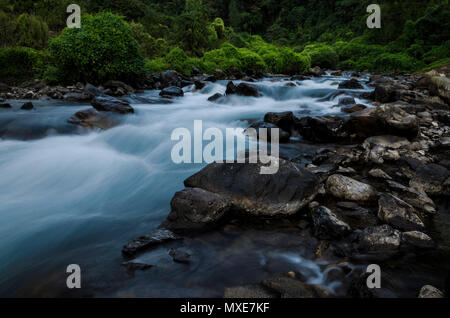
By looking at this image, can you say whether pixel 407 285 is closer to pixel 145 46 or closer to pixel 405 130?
pixel 405 130

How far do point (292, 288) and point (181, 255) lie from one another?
1039 millimetres

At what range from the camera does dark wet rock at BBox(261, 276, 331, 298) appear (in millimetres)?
2039

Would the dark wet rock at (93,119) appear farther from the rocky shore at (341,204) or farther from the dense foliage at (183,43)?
the dense foliage at (183,43)

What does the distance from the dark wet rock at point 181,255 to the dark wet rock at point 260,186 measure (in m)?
0.83

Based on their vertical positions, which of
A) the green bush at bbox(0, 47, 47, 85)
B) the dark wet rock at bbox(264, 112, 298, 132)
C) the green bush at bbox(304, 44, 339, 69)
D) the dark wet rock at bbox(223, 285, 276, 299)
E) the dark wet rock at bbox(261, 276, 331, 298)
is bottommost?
the dark wet rock at bbox(223, 285, 276, 299)

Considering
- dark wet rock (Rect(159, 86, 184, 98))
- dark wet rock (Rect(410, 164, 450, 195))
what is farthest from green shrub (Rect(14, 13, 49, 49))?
dark wet rock (Rect(410, 164, 450, 195))

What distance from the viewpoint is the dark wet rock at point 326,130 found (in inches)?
231

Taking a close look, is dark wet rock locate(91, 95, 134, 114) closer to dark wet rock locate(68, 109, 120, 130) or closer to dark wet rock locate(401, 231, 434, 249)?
dark wet rock locate(68, 109, 120, 130)

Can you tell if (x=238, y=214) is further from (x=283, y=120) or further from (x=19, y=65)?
(x=19, y=65)

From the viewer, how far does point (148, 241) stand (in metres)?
2.67

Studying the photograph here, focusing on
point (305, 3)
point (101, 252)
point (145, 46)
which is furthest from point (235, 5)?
point (101, 252)

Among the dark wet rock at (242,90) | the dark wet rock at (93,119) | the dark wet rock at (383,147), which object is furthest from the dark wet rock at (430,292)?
the dark wet rock at (242,90)

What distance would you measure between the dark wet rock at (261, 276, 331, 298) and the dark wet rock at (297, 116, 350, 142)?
4.31m

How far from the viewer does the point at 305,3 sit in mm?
58562
